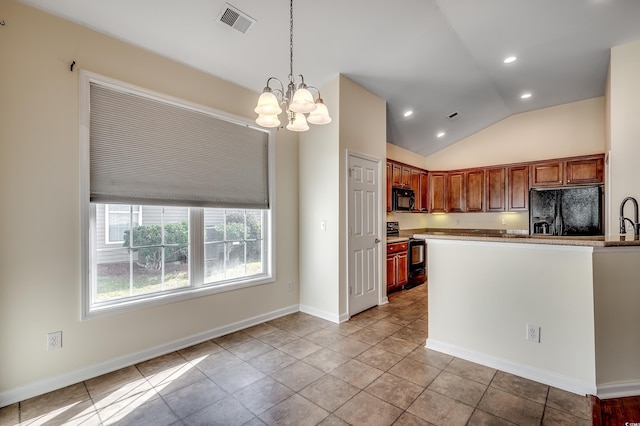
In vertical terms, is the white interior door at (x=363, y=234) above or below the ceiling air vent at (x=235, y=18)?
below

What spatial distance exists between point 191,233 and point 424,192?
504 centimetres

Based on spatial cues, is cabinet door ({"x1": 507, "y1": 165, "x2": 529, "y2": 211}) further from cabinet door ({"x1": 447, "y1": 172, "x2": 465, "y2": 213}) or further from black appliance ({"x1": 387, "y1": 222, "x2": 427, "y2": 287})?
black appliance ({"x1": 387, "y1": 222, "x2": 427, "y2": 287})

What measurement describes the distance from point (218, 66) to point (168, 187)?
4.65 feet

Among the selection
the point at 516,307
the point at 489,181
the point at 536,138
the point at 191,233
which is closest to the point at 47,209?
the point at 191,233

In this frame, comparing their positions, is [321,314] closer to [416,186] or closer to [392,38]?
[392,38]

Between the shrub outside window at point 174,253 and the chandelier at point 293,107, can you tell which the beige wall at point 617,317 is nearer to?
the chandelier at point 293,107

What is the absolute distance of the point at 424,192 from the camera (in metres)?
6.52

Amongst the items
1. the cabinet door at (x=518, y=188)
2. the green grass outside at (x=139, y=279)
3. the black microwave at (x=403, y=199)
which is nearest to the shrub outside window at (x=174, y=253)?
the green grass outside at (x=139, y=279)

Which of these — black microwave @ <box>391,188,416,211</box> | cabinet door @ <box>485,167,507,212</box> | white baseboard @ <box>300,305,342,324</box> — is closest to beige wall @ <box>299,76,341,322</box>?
white baseboard @ <box>300,305,342,324</box>

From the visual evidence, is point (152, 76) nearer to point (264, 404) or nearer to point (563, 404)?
point (264, 404)

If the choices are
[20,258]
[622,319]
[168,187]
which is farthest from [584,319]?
[20,258]

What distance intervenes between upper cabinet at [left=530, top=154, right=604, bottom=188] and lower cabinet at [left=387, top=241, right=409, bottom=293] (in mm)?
2873

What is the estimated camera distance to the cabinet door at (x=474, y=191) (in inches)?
244

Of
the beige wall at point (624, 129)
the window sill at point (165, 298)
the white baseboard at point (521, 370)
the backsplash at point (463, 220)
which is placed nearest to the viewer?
the white baseboard at point (521, 370)
